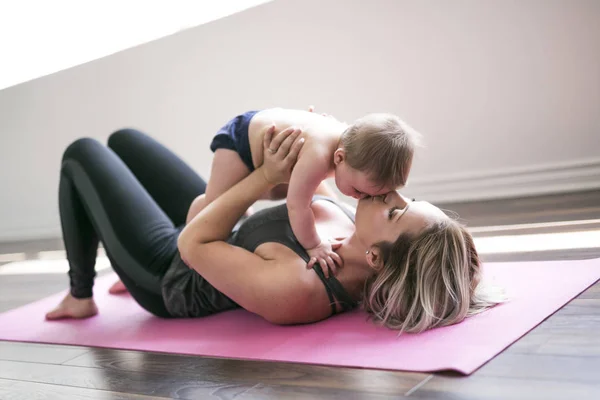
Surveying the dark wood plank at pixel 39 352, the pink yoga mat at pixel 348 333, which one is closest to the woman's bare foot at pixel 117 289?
the pink yoga mat at pixel 348 333

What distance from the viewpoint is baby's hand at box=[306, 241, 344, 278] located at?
197cm

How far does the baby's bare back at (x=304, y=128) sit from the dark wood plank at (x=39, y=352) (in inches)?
32.2

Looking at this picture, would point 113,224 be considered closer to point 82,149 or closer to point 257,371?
point 82,149

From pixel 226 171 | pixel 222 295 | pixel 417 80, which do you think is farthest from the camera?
pixel 417 80

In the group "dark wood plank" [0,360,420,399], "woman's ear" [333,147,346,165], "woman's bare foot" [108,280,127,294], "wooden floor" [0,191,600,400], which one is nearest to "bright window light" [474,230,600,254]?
"wooden floor" [0,191,600,400]

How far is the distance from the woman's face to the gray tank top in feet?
0.58

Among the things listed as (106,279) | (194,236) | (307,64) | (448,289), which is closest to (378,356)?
(448,289)

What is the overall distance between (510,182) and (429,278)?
2.03 metres

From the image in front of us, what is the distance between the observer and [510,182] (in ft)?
12.1

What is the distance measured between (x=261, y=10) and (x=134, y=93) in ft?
3.67

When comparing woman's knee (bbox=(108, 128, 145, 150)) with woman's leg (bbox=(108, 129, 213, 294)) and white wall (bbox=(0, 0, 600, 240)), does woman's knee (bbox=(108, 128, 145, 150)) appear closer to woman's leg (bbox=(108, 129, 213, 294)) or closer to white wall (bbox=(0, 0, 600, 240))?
woman's leg (bbox=(108, 129, 213, 294))

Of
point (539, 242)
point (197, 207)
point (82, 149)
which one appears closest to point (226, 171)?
A: point (197, 207)

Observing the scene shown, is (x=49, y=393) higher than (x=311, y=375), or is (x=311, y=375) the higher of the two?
(x=311, y=375)

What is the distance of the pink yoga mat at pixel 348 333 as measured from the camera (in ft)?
5.55
